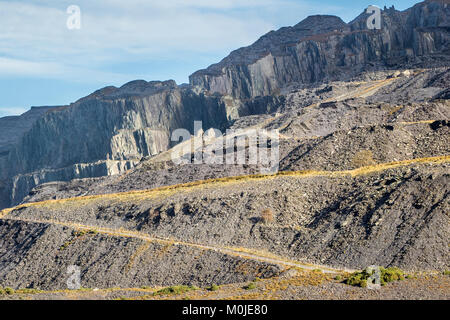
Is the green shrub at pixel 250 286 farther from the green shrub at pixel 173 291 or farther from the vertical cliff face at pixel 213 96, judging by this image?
the vertical cliff face at pixel 213 96

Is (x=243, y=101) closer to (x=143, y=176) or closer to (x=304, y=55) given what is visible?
(x=304, y=55)

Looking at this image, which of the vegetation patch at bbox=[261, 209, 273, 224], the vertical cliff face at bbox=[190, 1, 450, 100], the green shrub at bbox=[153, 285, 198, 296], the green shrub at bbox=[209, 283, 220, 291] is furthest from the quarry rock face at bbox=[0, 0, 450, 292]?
the vertical cliff face at bbox=[190, 1, 450, 100]

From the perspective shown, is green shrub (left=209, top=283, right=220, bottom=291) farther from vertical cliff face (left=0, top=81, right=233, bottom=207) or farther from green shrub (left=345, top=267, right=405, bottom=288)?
vertical cliff face (left=0, top=81, right=233, bottom=207)

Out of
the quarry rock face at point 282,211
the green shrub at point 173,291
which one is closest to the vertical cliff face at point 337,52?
the quarry rock face at point 282,211

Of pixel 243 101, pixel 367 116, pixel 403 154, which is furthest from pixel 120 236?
pixel 243 101

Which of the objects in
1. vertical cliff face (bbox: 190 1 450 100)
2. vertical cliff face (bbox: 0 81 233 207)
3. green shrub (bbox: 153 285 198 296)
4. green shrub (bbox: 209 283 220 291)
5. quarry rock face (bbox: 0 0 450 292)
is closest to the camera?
green shrub (bbox: 153 285 198 296)
